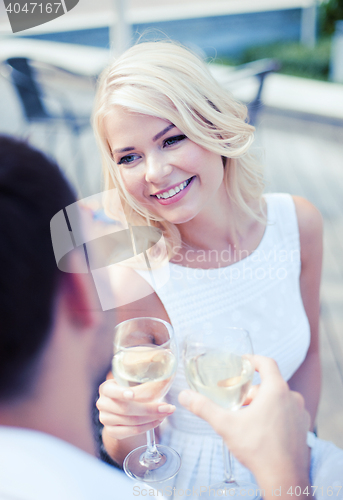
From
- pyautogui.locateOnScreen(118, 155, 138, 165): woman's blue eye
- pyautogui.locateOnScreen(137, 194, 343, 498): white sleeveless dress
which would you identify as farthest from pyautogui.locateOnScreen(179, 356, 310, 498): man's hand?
pyautogui.locateOnScreen(118, 155, 138, 165): woman's blue eye

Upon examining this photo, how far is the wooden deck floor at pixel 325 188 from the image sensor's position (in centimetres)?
136

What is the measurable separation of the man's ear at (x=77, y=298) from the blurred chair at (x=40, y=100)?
1584 millimetres

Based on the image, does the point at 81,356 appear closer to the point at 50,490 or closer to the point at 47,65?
the point at 50,490

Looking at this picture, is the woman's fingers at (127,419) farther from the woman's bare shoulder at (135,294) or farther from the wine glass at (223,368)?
the woman's bare shoulder at (135,294)

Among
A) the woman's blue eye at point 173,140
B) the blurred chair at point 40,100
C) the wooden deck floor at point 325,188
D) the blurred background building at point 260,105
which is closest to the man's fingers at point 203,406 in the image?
the blurred background building at point 260,105

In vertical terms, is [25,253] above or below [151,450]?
above

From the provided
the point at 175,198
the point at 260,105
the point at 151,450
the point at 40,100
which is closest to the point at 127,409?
the point at 151,450

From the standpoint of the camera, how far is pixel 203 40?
641cm

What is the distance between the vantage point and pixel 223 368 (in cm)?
57

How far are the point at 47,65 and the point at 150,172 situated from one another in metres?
1.62

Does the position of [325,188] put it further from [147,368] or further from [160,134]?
[147,368]

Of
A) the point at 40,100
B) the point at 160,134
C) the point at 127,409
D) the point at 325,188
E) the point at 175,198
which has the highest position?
the point at 160,134

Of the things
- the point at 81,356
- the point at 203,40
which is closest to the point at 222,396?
the point at 81,356

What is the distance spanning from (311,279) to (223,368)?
502 mm
